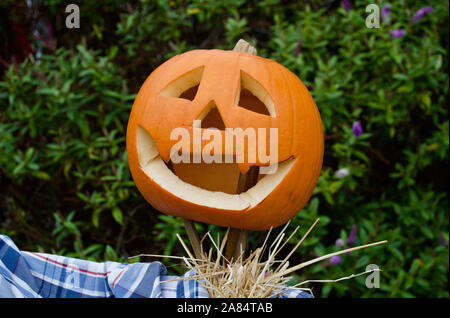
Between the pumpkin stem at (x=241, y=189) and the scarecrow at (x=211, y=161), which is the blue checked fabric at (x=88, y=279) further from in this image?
the pumpkin stem at (x=241, y=189)

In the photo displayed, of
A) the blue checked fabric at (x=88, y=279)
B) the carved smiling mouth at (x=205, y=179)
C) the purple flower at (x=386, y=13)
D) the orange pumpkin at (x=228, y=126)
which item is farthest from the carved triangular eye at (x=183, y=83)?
the purple flower at (x=386, y=13)

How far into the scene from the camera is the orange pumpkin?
1.06 metres

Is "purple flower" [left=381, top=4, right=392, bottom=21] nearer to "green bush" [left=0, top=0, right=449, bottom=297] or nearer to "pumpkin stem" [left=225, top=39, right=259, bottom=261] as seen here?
"green bush" [left=0, top=0, right=449, bottom=297]

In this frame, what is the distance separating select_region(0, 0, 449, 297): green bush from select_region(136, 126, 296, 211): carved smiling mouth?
0.60 m

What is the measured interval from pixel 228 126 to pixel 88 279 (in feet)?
1.83

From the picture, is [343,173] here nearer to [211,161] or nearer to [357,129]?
[357,129]

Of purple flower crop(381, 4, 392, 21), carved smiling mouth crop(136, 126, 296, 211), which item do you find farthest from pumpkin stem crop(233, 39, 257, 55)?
purple flower crop(381, 4, 392, 21)

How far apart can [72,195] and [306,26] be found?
1.41 metres

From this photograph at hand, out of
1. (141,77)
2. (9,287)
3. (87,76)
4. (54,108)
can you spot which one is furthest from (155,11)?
(9,287)

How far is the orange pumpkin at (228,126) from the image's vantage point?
3.48 feet

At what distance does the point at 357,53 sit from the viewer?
2.03 meters

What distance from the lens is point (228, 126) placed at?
104cm

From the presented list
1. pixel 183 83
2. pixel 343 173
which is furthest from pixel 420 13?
pixel 183 83

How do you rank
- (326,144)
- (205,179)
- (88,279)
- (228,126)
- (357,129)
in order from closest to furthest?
(228,126) → (88,279) → (205,179) → (357,129) → (326,144)
